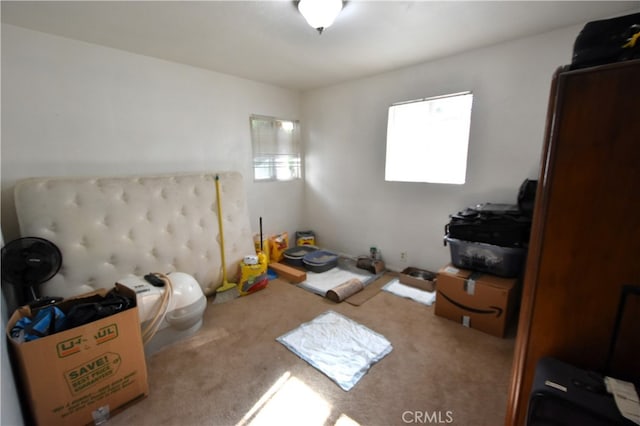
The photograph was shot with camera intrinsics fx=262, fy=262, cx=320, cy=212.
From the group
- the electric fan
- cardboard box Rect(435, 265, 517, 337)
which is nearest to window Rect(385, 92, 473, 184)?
cardboard box Rect(435, 265, 517, 337)

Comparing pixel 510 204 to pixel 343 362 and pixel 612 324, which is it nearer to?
pixel 612 324

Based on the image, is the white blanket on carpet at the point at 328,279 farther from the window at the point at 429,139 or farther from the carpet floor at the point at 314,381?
the window at the point at 429,139

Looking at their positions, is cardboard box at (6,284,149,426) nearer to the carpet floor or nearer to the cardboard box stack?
the carpet floor

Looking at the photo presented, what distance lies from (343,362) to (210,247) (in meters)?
1.70

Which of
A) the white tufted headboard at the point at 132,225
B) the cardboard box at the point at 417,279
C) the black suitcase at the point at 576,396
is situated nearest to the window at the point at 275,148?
the white tufted headboard at the point at 132,225

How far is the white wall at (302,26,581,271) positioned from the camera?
2.22 meters

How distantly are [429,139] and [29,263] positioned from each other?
3.47 meters

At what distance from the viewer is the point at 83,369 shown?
4.39 ft

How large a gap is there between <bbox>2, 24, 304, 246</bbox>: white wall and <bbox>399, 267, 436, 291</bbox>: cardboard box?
2.26 metres

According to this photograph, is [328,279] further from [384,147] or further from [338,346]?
[384,147]

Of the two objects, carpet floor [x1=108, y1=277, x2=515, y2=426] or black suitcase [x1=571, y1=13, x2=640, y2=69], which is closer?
black suitcase [x1=571, y1=13, x2=640, y2=69]

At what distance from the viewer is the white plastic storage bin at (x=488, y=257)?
208 centimetres

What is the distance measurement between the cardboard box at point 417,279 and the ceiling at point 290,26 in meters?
2.24

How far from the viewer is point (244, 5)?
166cm
